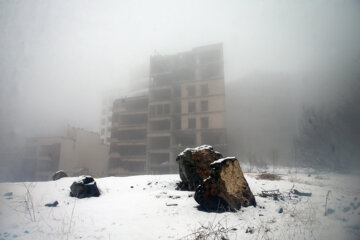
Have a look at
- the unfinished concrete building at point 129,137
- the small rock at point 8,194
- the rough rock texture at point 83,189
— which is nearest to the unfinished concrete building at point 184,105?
the unfinished concrete building at point 129,137

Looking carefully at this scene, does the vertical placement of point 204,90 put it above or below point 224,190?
above

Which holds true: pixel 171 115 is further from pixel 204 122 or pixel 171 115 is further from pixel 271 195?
pixel 271 195

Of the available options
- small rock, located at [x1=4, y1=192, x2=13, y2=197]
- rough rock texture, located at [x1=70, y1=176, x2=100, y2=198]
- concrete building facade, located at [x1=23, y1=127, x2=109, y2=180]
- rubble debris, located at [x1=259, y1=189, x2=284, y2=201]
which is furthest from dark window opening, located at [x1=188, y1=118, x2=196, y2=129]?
small rock, located at [x1=4, y1=192, x2=13, y2=197]

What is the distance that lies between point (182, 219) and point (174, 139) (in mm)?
32021

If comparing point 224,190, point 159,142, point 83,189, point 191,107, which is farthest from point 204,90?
point 224,190

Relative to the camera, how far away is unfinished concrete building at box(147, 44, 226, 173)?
3456 centimetres

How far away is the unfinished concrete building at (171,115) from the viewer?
115ft

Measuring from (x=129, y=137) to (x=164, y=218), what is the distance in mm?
37148

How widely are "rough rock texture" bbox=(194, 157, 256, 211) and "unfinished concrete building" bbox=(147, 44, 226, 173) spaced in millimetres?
27765

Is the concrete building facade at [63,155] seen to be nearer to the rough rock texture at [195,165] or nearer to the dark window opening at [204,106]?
the dark window opening at [204,106]

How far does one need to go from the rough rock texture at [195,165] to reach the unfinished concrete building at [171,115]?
2605 cm

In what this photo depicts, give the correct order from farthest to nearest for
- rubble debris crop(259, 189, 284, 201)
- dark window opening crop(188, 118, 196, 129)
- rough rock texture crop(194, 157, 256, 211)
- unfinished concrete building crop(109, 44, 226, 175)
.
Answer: dark window opening crop(188, 118, 196, 129) < unfinished concrete building crop(109, 44, 226, 175) < rubble debris crop(259, 189, 284, 201) < rough rock texture crop(194, 157, 256, 211)

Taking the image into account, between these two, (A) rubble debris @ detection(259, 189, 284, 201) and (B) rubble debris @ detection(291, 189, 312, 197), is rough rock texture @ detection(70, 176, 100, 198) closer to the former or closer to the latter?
(A) rubble debris @ detection(259, 189, 284, 201)

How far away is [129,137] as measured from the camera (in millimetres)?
39750
